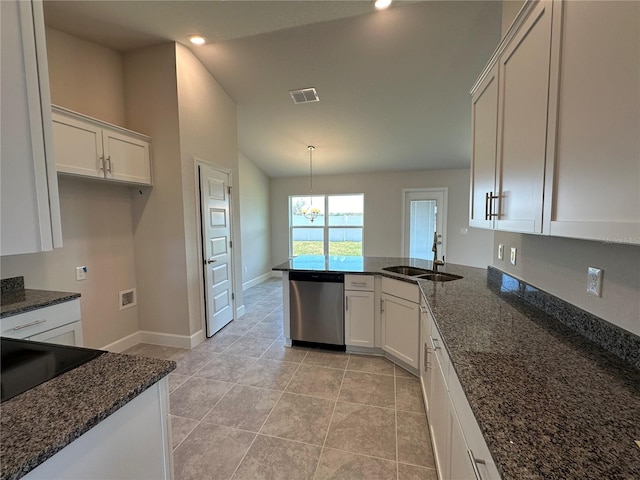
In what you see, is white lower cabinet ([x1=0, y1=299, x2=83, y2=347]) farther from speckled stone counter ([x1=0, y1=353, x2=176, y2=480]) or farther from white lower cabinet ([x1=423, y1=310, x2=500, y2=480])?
white lower cabinet ([x1=423, y1=310, x2=500, y2=480])

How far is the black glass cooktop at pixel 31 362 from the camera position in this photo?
0.83m

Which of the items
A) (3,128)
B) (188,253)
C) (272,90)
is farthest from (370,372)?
(272,90)

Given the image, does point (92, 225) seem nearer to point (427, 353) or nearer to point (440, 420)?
point (427, 353)

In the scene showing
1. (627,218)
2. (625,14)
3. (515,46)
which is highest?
(515,46)

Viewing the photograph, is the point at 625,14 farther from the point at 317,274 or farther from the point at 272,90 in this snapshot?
the point at 272,90

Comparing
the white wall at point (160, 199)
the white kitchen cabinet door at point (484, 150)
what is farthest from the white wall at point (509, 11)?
the white wall at point (160, 199)

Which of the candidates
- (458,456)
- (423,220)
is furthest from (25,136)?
(423,220)

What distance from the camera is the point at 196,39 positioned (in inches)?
108

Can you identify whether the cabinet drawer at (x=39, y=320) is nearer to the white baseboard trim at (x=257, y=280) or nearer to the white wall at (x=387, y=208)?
the white baseboard trim at (x=257, y=280)

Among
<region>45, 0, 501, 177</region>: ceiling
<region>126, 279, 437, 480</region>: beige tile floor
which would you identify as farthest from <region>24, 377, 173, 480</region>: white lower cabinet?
<region>45, 0, 501, 177</region>: ceiling

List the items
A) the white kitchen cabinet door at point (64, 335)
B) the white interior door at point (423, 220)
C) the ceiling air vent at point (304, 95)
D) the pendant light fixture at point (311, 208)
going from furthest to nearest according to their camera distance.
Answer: the white interior door at point (423, 220) < the pendant light fixture at point (311, 208) < the ceiling air vent at point (304, 95) < the white kitchen cabinet door at point (64, 335)

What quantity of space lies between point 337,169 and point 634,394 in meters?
5.53

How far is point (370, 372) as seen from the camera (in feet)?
8.28

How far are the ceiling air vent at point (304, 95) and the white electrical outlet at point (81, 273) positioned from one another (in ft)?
9.76
